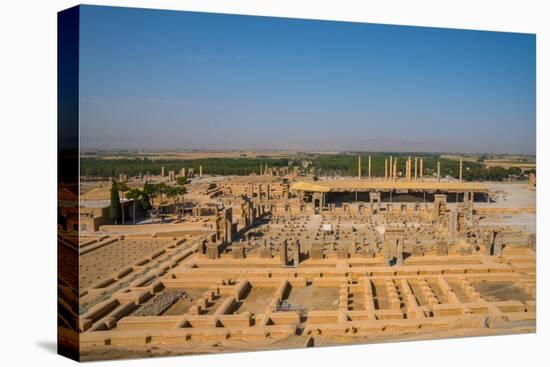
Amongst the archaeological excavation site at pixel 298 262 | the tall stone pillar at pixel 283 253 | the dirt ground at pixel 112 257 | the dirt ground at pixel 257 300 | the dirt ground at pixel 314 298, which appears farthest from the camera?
the tall stone pillar at pixel 283 253

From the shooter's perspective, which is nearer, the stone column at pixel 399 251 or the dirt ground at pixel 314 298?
the dirt ground at pixel 314 298

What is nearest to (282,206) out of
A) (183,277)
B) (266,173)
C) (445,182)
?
(266,173)

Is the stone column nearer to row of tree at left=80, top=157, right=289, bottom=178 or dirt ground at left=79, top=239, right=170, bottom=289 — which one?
row of tree at left=80, top=157, right=289, bottom=178

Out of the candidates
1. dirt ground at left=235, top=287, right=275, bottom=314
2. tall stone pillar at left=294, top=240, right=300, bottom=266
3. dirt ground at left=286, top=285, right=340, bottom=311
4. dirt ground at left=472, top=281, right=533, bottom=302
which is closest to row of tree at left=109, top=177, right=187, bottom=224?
dirt ground at left=235, top=287, right=275, bottom=314

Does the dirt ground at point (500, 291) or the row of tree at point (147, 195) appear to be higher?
the row of tree at point (147, 195)

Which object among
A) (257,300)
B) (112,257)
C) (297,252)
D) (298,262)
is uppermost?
(112,257)

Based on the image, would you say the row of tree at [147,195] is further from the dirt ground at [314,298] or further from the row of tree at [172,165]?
the dirt ground at [314,298]

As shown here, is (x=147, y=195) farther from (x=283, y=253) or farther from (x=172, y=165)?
(x=283, y=253)

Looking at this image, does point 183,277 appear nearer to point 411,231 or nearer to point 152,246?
point 152,246

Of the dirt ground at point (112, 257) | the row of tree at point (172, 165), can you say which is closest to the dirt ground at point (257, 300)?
the dirt ground at point (112, 257)

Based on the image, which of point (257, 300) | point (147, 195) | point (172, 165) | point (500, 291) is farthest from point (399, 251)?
point (147, 195)
